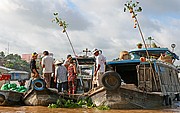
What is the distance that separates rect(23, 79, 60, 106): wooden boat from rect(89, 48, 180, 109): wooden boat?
126cm

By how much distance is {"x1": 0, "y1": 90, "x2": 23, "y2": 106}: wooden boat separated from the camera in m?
9.99

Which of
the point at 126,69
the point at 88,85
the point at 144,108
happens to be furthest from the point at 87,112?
the point at 126,69

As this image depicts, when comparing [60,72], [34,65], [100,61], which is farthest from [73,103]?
[34,65]

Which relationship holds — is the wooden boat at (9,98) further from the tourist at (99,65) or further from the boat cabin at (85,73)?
the tourist at (99,65)

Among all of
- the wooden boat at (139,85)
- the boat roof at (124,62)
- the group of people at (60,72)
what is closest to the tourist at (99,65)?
the group of people at (60,72)

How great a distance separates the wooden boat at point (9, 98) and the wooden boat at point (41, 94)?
2.27 ft

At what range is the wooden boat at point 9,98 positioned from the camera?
9.99m

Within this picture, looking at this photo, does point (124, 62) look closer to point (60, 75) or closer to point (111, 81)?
point (60, 75)

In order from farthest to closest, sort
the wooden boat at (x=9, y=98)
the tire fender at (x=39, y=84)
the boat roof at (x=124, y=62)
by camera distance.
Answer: the boat roof at (x=124, y=62)
the wooden boat at (x=9, y=98)
the tire fender at (x=39, y=84)

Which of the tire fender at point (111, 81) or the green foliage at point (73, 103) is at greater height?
the tire fender at point (111, 81)

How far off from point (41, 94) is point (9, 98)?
118cm

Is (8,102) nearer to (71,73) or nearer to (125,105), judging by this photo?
(71,73)

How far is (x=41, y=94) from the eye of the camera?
9.82 m

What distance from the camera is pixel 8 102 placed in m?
10.1
